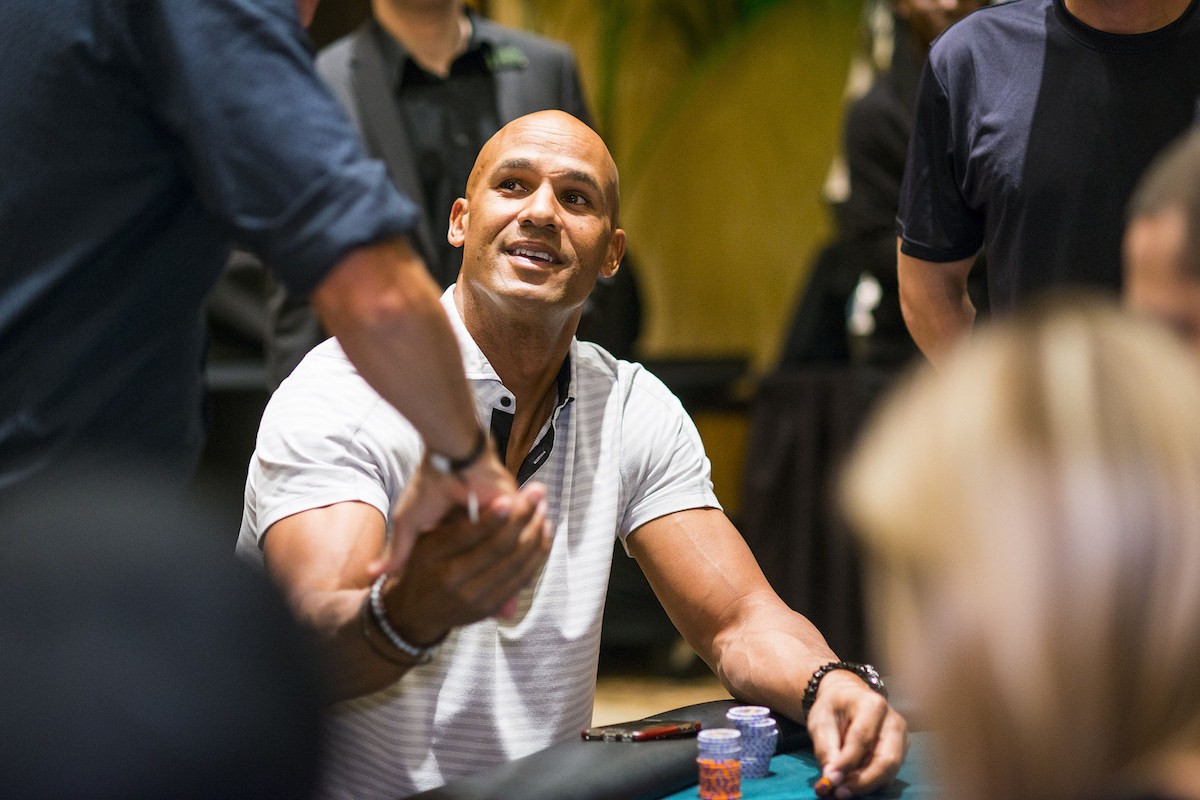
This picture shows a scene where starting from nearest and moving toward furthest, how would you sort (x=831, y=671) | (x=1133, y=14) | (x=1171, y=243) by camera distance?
1. (x=1171, y=243)
2. (x=831, y=671)
3. (x=1133, y=14)

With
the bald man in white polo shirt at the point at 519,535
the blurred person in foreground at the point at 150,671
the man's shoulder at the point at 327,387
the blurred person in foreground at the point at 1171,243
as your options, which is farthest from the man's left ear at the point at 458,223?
the blurred person in foreground at the point at 150,671

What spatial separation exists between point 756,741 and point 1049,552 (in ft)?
3.05

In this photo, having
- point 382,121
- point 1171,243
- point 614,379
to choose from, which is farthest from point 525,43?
point 1171,243

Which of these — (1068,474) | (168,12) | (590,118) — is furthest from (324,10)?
(1068,474)

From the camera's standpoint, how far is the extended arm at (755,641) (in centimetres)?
159

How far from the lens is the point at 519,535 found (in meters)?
1.39

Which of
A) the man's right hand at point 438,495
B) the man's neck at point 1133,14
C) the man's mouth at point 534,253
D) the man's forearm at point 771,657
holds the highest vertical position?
the man's neck at point 1133,14

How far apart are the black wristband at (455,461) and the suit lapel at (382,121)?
1558mm

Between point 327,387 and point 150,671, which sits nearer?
point 150,671

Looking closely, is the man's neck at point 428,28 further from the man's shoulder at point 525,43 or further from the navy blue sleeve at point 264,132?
the navy blue sleeve at point 264,132

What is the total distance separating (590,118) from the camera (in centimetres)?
299

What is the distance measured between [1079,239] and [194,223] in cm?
123

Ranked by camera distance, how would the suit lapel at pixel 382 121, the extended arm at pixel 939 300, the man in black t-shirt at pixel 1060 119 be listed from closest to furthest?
the man in black t-shirt at pixel 1060 119 < the extended arm at pixel 939 300 < the suit lapel at pixel 382 121

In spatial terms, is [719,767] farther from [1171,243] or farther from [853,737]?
[1171,243]
